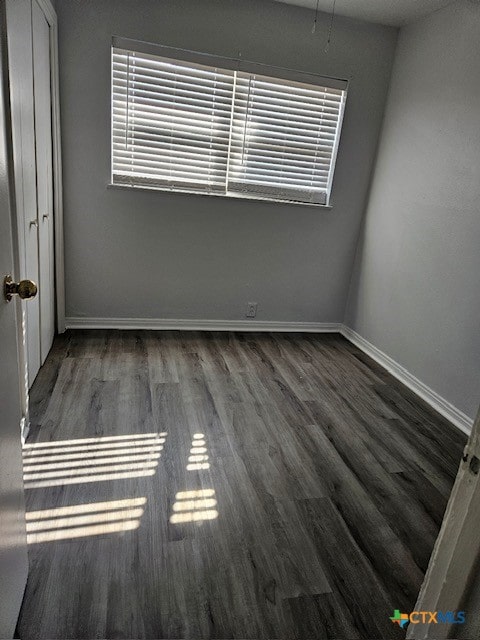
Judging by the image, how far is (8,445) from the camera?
3.69 feet

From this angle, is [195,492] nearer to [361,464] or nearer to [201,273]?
[361,464]

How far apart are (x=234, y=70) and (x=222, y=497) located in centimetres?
289

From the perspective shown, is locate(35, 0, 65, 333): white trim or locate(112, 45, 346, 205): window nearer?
locate(35, 0, 65, 333): white trim

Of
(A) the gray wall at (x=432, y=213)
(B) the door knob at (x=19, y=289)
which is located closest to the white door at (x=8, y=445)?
(B) the door knob at (x=19, y=289)

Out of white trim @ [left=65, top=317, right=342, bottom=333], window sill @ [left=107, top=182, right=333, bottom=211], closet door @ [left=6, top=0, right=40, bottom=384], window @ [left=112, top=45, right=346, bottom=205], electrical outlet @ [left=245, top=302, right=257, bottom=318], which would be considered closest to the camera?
closet door @ [left=6, top=0, right=40, bottom=384]

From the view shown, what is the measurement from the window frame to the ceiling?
42 centimetres

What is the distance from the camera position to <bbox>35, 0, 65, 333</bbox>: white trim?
8.66 ft

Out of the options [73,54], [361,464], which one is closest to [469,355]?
[361,464]

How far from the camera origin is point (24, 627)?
125 cm

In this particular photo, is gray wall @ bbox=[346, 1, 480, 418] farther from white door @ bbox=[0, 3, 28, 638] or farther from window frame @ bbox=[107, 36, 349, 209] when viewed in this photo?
white door @ bbox=[0, 3, 28, 638]

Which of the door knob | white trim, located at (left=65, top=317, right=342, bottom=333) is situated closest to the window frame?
white trim, located at (left=65, top=317, right=342, bottom=333)

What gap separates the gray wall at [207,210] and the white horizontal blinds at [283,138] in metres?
0.12

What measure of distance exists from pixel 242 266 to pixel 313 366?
3.42 ft

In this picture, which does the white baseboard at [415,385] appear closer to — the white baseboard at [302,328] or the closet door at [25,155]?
the white baseboard at [302,328]
